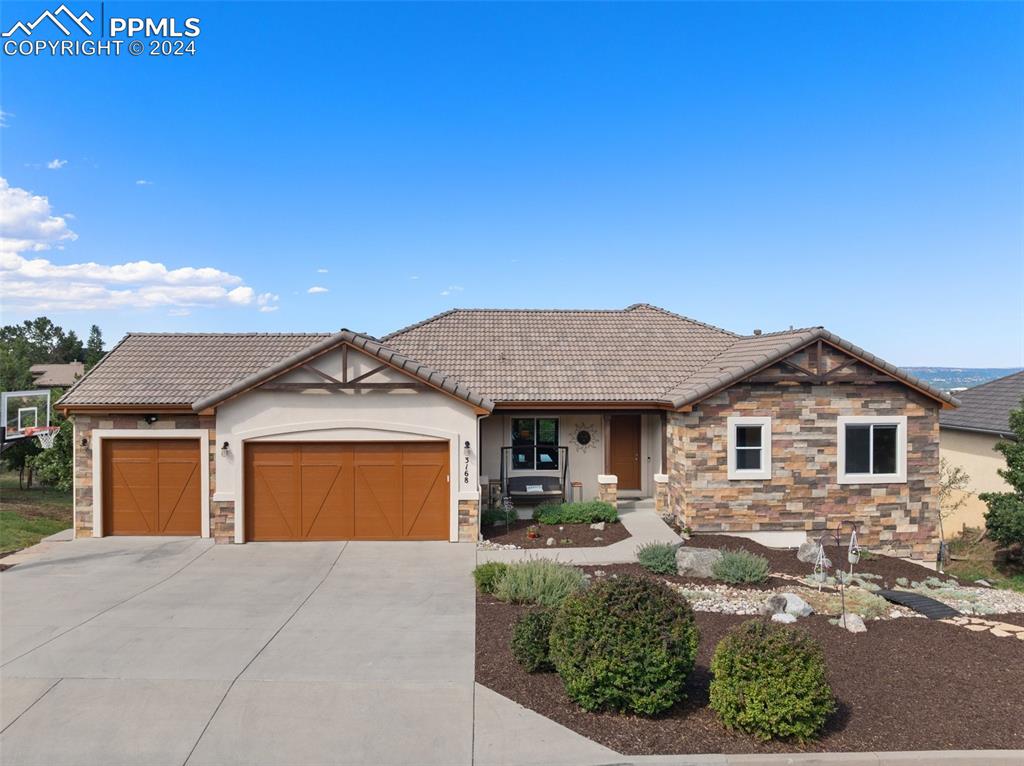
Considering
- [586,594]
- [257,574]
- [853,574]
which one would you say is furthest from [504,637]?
[853,574]

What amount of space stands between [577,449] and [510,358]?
9.86 ft

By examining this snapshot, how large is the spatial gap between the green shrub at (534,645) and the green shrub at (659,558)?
209 inches

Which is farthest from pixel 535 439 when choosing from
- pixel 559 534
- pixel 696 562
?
pixel 696 562

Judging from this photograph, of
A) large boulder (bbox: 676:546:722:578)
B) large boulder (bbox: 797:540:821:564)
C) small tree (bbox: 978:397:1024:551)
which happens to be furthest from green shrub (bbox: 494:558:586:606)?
small tree (bbox: 978:397:1024:551)

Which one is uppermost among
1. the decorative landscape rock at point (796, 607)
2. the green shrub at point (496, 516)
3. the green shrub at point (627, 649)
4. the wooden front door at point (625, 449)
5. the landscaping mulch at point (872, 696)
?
the wooden front door at point (625, 449)

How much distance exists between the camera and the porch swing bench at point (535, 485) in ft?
58.4

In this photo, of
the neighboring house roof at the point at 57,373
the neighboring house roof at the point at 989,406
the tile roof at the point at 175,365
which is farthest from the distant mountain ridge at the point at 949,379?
the neighboring house roof at the point at 57,373

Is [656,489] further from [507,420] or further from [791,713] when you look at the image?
[791,713]

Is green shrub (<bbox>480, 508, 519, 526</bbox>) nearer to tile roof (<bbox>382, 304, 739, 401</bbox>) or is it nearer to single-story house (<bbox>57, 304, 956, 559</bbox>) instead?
single-story house (<bbox>57, 304, 956, 559</bbox>)

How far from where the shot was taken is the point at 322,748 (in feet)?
21.8

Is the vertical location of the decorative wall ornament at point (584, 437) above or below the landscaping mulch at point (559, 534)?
above

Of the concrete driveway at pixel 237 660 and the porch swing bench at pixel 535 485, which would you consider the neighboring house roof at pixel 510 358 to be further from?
the concrete driveway at pixel 237 660

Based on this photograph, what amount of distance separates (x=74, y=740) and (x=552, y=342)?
1573 cm

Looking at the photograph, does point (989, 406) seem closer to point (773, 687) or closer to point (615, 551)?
point (615, 551)
